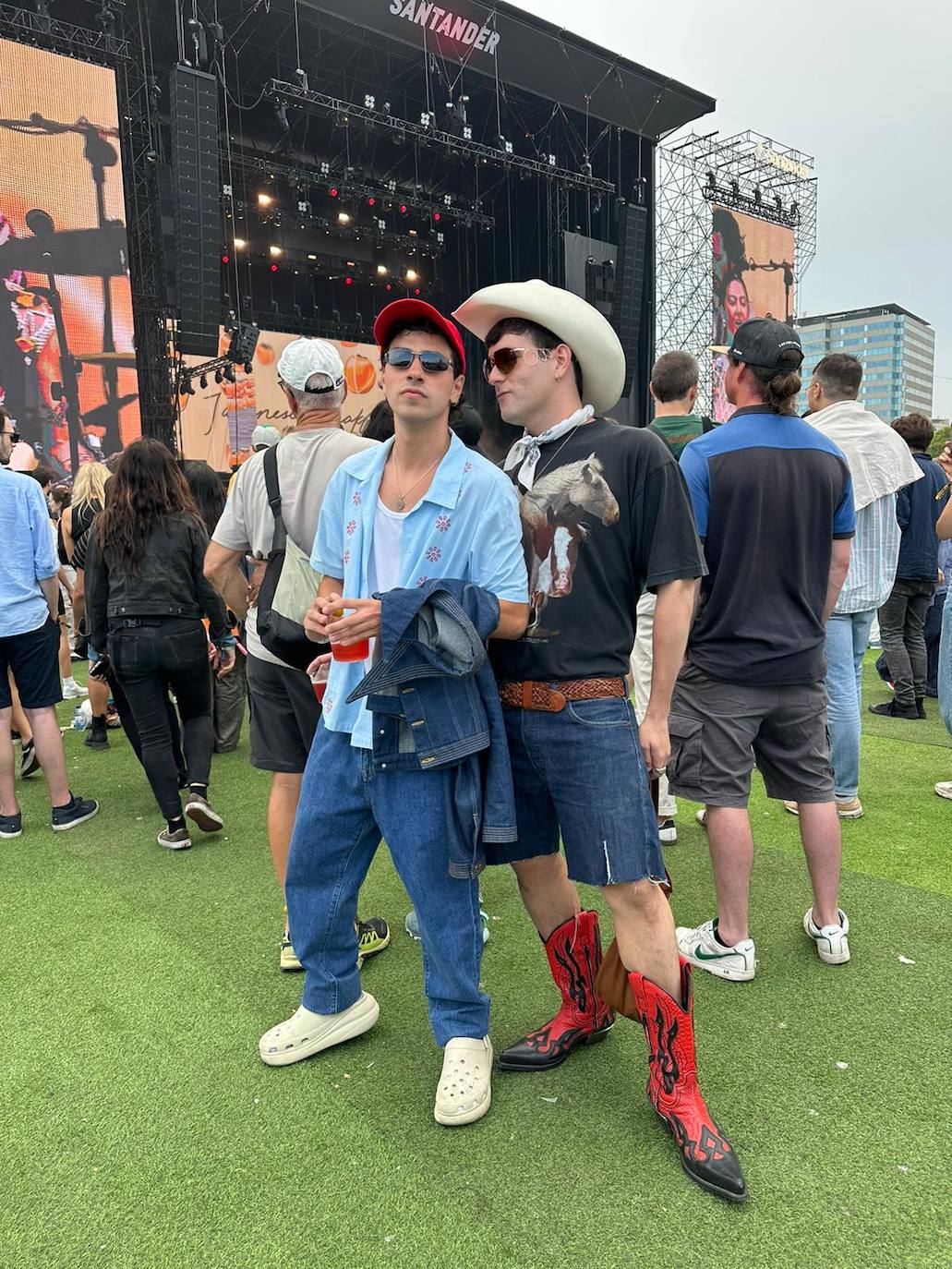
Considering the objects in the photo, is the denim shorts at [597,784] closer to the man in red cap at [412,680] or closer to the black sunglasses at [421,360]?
the man in red cap at [412,680]

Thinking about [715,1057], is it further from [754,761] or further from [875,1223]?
[754,761]

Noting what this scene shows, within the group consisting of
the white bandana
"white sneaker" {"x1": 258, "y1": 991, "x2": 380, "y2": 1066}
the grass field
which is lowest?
the grass field

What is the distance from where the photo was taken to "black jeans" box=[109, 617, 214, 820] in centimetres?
356

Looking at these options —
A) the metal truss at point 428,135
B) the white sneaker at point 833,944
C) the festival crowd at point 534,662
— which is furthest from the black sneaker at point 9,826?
the metal truss at point 428,135

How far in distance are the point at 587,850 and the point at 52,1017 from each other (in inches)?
67.4

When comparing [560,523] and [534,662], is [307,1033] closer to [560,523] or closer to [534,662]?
[534,662]

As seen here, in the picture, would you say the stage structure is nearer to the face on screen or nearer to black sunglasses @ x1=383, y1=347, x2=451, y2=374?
the face on screen

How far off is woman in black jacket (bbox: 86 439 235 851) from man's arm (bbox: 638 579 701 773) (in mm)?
2474

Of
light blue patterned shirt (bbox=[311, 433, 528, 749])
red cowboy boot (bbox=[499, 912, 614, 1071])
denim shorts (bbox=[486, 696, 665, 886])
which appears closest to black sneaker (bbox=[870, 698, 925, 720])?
red cowboy boot (bbox=[499, 912, 614, 1071])

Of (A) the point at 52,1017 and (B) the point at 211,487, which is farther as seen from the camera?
(B) the point at 211,487

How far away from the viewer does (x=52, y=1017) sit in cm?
235

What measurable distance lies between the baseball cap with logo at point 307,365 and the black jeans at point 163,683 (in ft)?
5.23

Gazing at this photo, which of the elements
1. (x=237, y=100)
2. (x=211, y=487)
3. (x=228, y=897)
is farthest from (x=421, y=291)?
(x=228, y=897)

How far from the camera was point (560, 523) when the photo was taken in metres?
1.78
